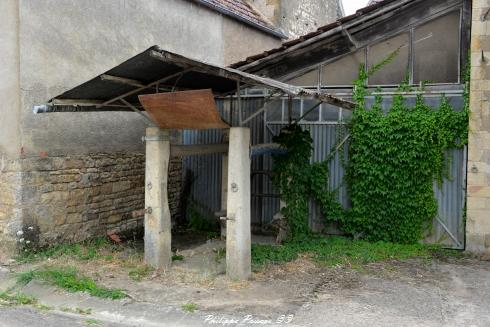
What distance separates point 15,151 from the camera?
7215 mm

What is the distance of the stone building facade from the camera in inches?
284

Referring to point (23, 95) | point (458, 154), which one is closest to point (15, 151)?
point (23, 95)

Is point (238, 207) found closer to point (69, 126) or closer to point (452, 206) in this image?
point (69, 126)

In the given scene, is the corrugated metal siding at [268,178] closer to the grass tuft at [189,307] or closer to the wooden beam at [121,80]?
the wooden beam at [121,80]

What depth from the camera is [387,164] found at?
28.6 ft

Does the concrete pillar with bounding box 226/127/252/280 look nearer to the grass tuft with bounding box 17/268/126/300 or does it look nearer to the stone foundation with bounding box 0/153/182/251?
the grass tuft with bounding box 17/268/126/300

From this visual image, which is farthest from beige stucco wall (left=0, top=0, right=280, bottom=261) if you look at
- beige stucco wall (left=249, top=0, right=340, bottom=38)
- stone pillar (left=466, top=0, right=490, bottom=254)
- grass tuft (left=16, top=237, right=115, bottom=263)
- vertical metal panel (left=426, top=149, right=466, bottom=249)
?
stone pillar (left=466, top=0, right=490, bottom=254)

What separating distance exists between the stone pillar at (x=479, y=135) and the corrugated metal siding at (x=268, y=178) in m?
0.24

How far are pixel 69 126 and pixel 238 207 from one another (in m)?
3.41

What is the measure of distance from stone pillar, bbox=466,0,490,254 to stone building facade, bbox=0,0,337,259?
5.78 m

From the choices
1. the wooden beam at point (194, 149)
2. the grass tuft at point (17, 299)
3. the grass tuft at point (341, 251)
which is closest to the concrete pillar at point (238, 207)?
the grass tuft at point (341, 251)

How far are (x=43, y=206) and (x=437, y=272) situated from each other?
6.07m

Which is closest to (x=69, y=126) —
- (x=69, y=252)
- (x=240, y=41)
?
(x=69, y=252)

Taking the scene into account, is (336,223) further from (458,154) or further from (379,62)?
(379,62)
